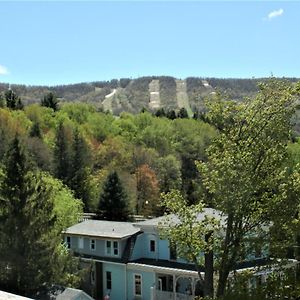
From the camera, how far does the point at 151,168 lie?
74.3 meters

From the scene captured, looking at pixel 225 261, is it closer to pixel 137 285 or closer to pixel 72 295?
pixel 72 295

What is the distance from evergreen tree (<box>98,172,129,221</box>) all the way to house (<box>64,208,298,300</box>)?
54.1ft

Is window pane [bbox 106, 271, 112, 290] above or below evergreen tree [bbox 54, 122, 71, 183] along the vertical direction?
below

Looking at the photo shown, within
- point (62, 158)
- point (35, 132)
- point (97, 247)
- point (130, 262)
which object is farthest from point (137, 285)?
point (35, 132)

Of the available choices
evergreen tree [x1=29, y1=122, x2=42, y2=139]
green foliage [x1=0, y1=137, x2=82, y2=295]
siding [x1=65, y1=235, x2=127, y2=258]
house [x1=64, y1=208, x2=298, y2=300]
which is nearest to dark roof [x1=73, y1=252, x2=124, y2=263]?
house [x1=64, y1=208, x2=298, y2=300]

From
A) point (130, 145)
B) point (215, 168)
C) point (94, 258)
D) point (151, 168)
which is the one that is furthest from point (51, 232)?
point (130, 145)

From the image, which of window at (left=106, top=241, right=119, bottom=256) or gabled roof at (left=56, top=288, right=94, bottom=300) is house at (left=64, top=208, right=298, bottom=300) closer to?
window at (left=106, top=241, right=119, bottom=256)

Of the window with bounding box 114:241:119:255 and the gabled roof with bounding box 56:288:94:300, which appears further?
the window with bounding box 114:241:119:255

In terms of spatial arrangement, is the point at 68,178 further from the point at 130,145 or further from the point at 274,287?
the point at 274,287

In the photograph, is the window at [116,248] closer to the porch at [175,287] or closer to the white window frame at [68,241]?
the porch at [175,287]

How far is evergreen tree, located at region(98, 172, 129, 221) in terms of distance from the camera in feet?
172

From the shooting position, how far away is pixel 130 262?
3197cm

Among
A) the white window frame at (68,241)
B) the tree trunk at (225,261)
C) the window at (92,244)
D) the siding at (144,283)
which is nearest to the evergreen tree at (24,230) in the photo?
the siding at (144,283)

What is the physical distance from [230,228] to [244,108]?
3566 mm
